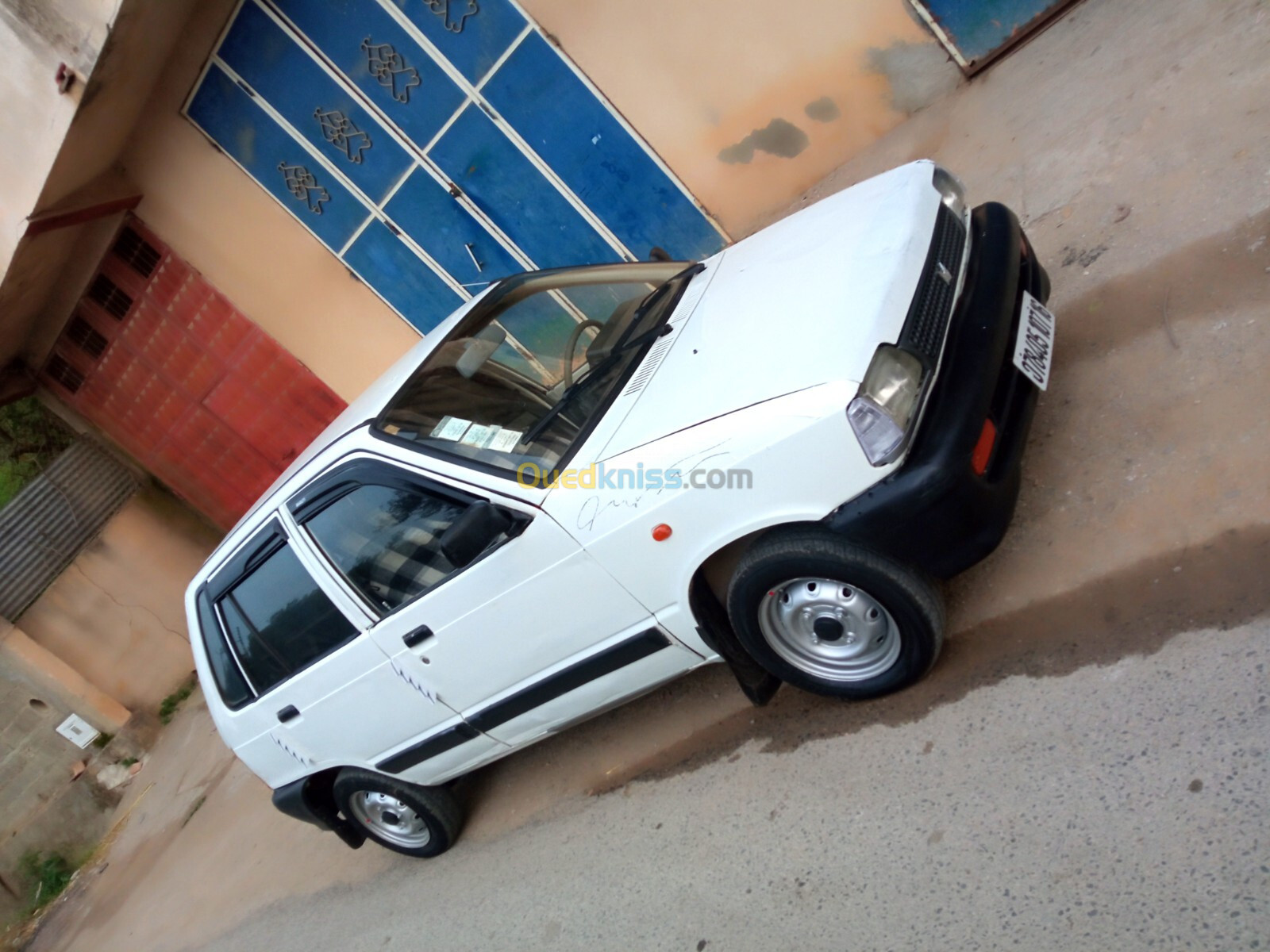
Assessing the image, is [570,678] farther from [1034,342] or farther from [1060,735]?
[1034,342]

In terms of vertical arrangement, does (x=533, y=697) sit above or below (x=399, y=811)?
above

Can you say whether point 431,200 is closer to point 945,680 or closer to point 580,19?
point 580,19

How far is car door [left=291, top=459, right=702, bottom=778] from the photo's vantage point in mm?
3355

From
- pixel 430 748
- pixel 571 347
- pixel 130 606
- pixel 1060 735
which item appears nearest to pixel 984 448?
pixel 1060 735

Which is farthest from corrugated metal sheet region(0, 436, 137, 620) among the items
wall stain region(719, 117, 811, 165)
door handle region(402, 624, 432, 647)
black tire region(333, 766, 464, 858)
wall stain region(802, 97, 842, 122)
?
wall stain region(802, 97, 842, 122)

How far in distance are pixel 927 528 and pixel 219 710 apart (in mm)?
3537

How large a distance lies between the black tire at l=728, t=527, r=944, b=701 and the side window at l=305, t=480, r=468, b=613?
3.76ft

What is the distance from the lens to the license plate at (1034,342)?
10.7 feet

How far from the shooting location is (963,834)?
109 inches

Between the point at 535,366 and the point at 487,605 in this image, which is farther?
the point at 535,366

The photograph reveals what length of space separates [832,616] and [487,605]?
1.27m

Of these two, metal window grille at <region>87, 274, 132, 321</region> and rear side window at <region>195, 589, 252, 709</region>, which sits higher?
metal window grille at <region>87, 274, 132, 321</region>

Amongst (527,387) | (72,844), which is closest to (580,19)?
(527,387)

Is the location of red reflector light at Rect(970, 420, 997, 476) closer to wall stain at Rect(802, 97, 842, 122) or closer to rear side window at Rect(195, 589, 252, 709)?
rear side window at Rect(195, 589, 252, 709)
